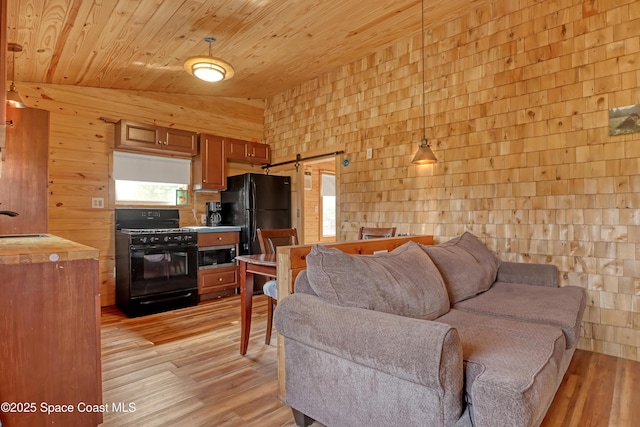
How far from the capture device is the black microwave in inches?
177

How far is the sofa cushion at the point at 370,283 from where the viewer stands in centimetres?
165

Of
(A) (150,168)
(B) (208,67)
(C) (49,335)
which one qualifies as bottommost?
(C) (49,335)

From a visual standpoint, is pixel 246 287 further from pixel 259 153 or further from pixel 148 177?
pixel 259 153

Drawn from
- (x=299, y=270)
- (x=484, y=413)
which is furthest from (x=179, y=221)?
(x=484, y=413)

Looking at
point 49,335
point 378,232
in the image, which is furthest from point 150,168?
point 49,335

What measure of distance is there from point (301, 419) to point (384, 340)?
791 mm

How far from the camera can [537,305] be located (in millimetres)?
2188

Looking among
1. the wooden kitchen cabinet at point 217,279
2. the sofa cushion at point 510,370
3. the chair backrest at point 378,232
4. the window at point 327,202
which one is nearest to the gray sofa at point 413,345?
the sofa cushion at point 510,370

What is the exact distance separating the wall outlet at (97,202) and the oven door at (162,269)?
32.1 inches

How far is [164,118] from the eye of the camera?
4.70 m

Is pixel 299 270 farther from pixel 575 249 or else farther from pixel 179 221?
pixel 179 221

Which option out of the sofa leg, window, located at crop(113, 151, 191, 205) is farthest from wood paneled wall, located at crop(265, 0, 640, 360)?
window, located at crop(113, 151, 191, 205)

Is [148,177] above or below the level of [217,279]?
above

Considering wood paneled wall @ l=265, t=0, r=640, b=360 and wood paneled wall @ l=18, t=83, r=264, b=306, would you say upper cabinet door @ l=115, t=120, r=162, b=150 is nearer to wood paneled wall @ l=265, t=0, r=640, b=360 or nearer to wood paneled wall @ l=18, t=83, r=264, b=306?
wood paneled wall @ l=18, t=83, r=264, b=306
